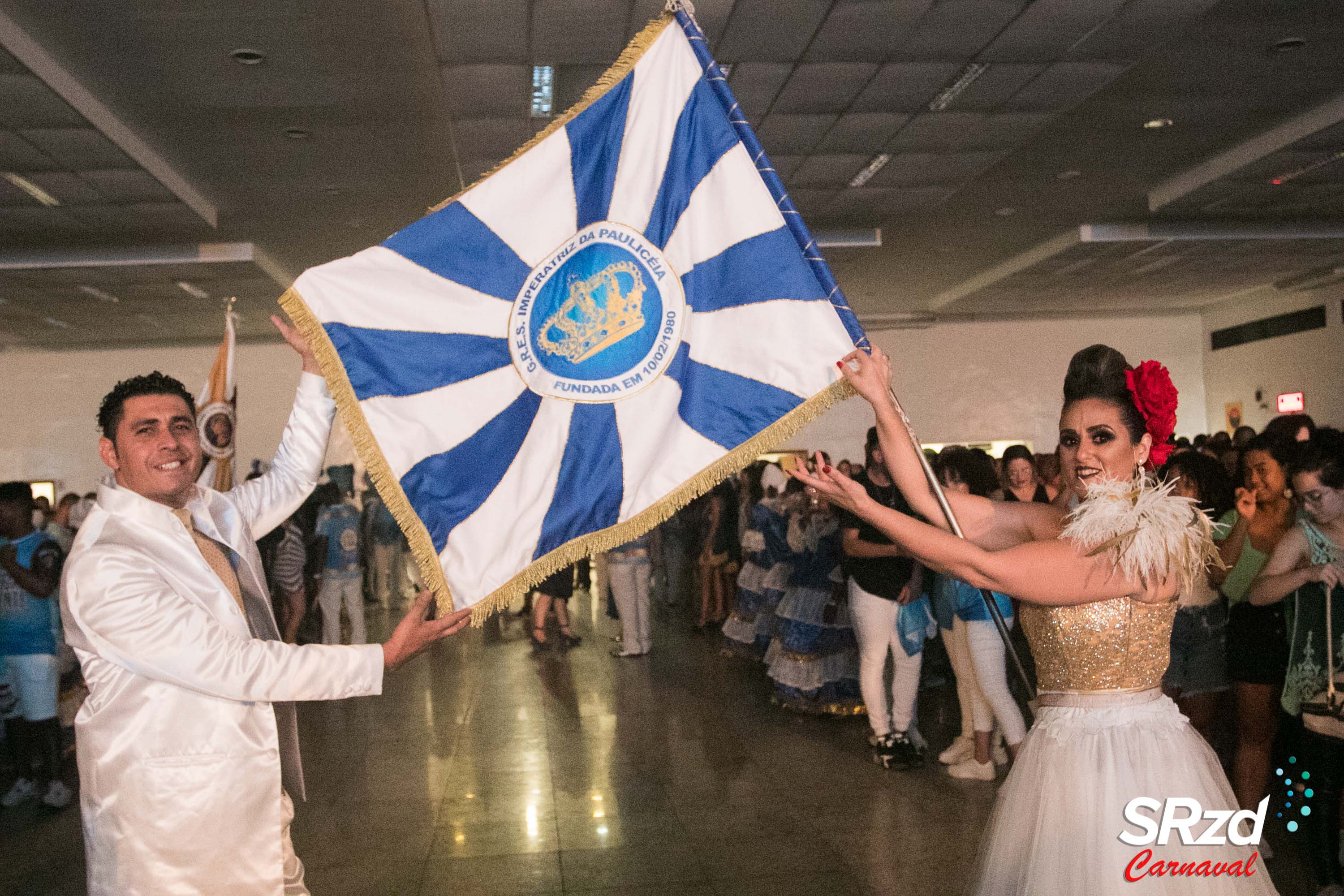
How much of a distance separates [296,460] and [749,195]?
1271 millimetres

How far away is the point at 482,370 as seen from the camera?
2326mm

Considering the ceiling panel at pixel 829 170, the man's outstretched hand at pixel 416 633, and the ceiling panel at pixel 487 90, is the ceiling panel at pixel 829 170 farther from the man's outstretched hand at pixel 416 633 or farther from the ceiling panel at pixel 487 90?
the man's outstretched hand at pixel 416 633

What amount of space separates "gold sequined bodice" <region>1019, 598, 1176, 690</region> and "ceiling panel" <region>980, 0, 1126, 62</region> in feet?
15.5

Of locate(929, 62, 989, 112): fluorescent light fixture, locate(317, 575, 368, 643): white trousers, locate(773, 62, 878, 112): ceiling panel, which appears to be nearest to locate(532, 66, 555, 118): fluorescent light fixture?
locate(773, 62, 878, 112): ceiling panel

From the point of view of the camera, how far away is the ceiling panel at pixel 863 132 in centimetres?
757

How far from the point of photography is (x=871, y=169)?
8.96 metres

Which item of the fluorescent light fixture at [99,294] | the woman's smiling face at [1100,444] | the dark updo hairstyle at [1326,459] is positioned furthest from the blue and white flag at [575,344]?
the fluorescent light fixture at [99,294]

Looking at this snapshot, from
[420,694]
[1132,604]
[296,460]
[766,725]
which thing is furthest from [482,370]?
[420,694]

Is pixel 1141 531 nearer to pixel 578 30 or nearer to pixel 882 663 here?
pixel 882 663

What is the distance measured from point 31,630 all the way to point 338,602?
371 cm

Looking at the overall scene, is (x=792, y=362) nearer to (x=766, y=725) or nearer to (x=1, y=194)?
(x=766, y=725)

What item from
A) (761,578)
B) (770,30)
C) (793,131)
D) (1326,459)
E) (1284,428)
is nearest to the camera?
(1326,459)

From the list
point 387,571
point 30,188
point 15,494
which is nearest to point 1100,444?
point 15,494

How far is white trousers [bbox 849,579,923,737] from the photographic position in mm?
5055
